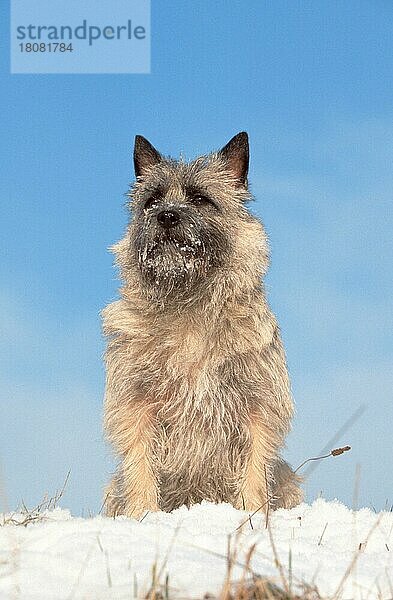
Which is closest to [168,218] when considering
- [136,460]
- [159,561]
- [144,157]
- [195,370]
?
[144,157]

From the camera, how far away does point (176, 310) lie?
7.42m

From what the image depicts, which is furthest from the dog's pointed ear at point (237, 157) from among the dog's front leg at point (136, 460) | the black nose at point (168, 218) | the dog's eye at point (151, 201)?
the dog's front leg at point (136, 460)

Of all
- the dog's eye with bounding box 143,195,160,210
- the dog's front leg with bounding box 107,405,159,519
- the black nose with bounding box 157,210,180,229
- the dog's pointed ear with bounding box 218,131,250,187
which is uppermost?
the dog's pointed ear with bounding box 218,131,250,187

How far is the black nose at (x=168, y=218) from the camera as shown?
23.5ft

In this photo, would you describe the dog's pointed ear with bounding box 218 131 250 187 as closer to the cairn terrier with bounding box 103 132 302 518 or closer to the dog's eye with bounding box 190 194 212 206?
the dog's eye with bounding box 190 194 212 206

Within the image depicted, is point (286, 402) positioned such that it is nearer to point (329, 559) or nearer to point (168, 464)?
point (168, 464)

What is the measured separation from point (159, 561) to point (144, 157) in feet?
16.4

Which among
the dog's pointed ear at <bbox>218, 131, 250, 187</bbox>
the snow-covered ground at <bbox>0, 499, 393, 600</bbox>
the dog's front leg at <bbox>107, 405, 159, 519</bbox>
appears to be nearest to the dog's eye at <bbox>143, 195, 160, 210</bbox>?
the dog's pointed ear at <bbox>218, 131, 250, 187</bbox>

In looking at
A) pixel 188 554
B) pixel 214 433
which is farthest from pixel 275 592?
pixel 214 433

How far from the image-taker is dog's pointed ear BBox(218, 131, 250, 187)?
794cm

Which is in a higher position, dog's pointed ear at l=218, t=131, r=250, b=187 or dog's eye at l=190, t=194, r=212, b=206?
dog's pointed ear at l=218, t=131, r=250, b=187

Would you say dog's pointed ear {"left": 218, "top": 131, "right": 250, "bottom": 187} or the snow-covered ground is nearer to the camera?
the snow-covered ground

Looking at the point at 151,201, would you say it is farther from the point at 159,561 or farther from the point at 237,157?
the point at 159,561

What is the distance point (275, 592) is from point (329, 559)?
1012 mm
